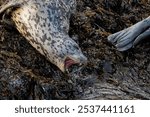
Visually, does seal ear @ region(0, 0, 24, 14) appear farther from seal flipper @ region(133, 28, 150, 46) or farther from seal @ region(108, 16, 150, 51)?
seal flipper @ region(133, 28, 150, 46)

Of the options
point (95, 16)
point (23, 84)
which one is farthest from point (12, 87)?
point (95, 16)

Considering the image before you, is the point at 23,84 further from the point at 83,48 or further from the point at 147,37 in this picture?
the point at 147,37

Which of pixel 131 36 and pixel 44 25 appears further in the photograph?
pixel 131 36

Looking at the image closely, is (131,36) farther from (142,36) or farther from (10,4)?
(10,4)

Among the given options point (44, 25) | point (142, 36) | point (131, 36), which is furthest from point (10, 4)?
point (142, 36)

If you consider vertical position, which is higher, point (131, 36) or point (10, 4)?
point (10, 4)

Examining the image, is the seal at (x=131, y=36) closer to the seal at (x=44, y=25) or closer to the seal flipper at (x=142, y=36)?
the seal flipper at (x=142, y=36)
